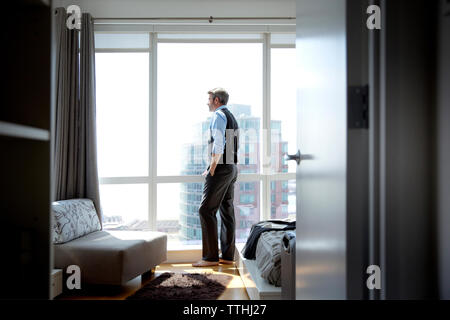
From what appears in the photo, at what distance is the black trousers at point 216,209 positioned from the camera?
3381 millimetres

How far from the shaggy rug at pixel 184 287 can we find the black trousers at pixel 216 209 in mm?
417

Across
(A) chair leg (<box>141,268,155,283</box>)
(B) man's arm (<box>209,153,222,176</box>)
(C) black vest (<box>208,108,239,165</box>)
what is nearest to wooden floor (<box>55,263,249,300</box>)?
(A) chair leg (<box>141,268,155,283</box>)

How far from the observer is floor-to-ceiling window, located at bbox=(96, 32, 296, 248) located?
370cm

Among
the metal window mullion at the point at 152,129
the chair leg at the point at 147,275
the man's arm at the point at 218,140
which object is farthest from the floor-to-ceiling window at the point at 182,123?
the chair leg at the point at 147,275

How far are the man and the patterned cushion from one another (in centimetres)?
97

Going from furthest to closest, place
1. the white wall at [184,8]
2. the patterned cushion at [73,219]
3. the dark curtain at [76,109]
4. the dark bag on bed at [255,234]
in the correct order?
the white wall at [184,8] < the dark curtain at [76,109] < the dark bag on bed at [255,234] < the patterned cushion at [73,219]

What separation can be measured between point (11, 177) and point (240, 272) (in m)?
2.51

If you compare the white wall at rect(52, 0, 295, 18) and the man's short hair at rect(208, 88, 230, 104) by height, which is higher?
the white wall at rect(52, 0, 295, 18)

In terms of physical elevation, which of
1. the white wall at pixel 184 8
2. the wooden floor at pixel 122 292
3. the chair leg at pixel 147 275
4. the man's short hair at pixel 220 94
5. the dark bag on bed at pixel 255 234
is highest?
the white wall at pixel 184 8

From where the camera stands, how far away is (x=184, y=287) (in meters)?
2.67

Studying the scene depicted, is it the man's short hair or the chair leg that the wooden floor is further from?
the man's short hair

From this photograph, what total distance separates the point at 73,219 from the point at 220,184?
4.19 feet

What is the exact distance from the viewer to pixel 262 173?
3893 mm

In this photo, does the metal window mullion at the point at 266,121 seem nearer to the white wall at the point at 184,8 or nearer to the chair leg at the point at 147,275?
the white wall at the point at 184,8
